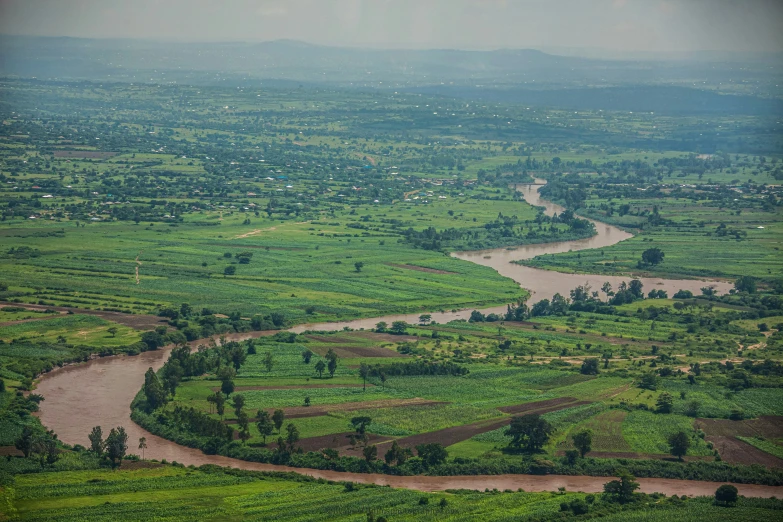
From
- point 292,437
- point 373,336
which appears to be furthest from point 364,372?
point 292,437

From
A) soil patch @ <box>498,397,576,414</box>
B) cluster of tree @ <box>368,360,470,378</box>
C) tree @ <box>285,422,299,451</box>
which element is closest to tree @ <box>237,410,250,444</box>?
tree @ <box>285,422,299,451</box>

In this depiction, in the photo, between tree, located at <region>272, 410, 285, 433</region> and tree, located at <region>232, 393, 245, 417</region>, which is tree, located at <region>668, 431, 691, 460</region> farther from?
tree, located at <region>232, 393, 245, 417</region>

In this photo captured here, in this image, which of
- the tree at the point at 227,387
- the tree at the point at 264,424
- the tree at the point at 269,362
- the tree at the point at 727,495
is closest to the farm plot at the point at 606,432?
the tree at the point at 727,495

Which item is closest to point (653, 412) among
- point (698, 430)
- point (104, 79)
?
point (698, 430)

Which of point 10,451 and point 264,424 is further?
point 264,424

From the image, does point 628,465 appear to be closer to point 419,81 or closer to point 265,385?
point 265,385

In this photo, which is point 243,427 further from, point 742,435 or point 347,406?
point 742,435

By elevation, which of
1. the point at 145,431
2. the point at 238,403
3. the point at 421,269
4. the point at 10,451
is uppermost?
the point at 421,269
